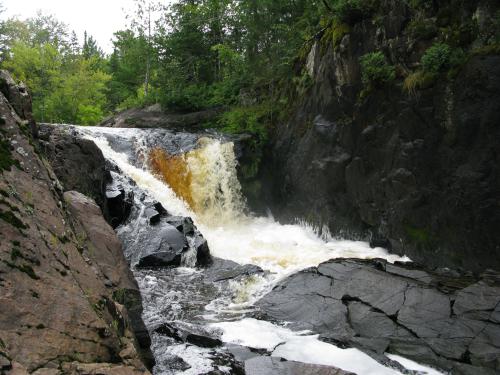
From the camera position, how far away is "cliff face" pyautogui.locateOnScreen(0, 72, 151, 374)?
11.0 feet

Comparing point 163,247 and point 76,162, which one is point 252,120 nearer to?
point 163,247

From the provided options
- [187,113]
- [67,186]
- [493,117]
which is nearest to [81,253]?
[67,186]

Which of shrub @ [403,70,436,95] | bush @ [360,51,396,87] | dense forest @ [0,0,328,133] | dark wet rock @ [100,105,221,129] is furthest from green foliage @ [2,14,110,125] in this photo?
shrub @ [403,70,436,95]

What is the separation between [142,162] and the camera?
16.7 meters

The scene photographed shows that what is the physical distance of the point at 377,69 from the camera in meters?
11.6

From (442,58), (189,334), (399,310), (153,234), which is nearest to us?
(189,334)

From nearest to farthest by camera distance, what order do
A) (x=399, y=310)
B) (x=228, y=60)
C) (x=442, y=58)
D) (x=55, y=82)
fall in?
(x=399, y=310), (x=442, y=58), (x=228, y=60), (x=55, y=82)

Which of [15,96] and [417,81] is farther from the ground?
[417,81]

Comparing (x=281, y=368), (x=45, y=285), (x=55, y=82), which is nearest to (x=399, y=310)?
(x=281, y=368)

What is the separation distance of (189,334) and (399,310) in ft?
12.6

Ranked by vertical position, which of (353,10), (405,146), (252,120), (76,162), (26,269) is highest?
(353,10)

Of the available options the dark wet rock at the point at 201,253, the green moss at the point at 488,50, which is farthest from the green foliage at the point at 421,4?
the dark wet rock at the point at 201,253

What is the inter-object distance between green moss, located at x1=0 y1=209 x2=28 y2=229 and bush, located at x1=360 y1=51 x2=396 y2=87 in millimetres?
10185

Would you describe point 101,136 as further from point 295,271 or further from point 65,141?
point 295,271
